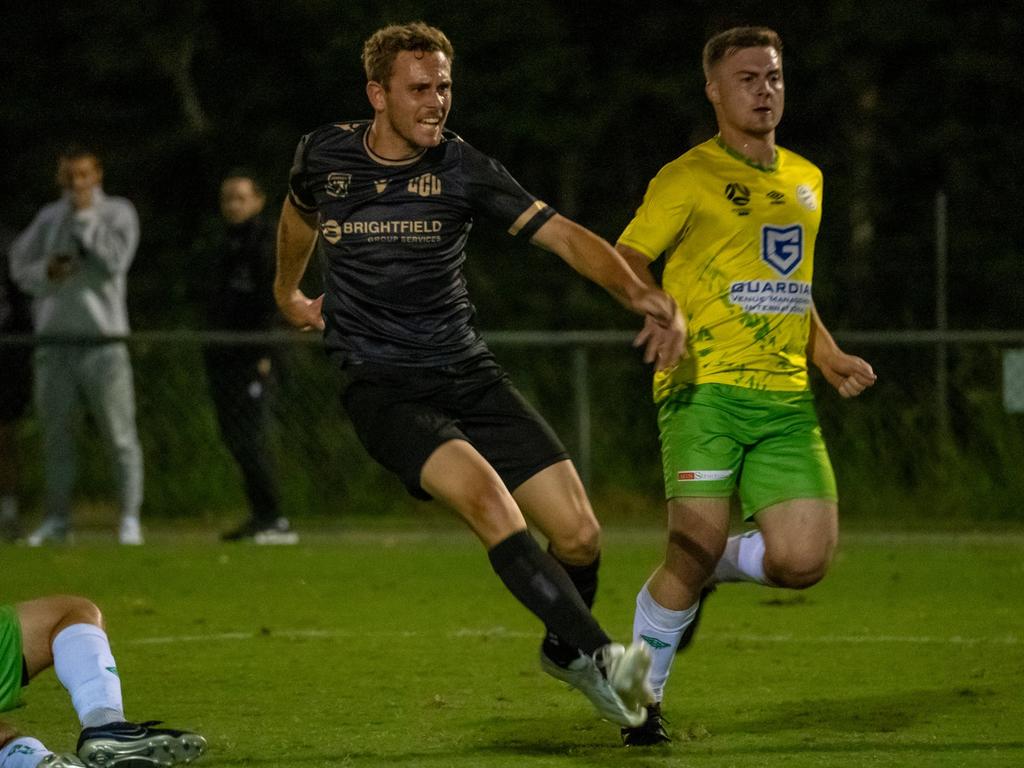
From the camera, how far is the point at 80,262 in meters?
13.9

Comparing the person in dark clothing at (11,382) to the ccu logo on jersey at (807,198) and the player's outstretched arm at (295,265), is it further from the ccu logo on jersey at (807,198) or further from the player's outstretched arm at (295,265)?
the ccu logo on jersey at (807,198)

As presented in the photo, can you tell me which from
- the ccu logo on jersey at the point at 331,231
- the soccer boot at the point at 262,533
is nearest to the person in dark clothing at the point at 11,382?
the soccer boot at the point at 262,533

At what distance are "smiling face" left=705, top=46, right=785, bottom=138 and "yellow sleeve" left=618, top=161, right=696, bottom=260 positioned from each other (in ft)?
1.05

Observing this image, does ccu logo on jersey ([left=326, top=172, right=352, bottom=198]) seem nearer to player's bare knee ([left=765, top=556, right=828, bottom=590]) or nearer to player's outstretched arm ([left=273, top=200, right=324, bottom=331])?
player's outstretched arm ([left=273, top=200, right=324, bottom=331])

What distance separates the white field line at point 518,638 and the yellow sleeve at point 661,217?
2976 mm

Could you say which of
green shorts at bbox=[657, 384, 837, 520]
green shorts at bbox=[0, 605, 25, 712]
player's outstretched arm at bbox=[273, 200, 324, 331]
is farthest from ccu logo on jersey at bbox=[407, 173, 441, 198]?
green shorts at bbox=[0, 605, 25, 712]

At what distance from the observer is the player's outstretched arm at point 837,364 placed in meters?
7.26

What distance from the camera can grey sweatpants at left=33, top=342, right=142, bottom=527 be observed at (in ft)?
45.5

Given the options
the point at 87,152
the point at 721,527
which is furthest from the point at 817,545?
the point at 87,152

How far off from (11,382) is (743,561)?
858 centimetres

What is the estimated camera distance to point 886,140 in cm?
1992

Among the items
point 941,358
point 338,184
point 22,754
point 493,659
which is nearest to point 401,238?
point 338,184

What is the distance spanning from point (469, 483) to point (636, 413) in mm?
9182

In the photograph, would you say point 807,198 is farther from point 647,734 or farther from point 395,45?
point 647,734
